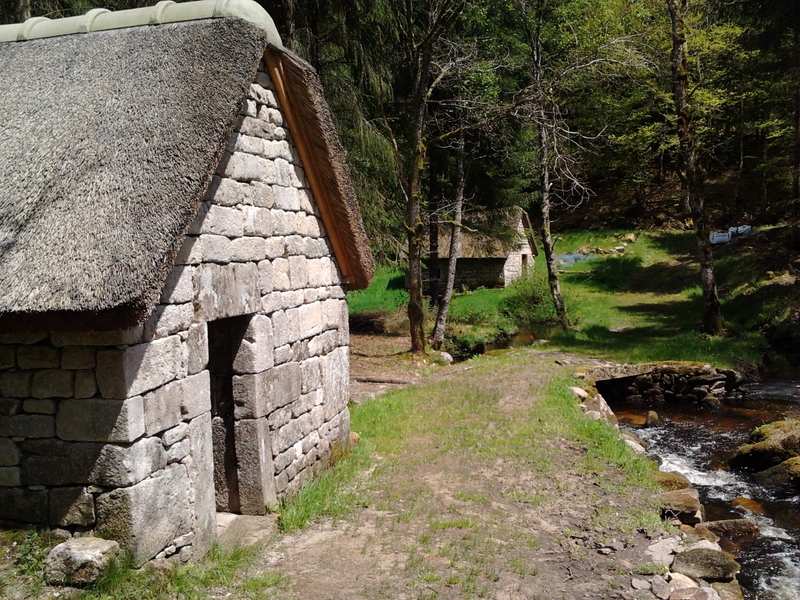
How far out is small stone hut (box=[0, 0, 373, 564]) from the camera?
4.49 m

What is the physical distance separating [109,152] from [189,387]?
5.87ft

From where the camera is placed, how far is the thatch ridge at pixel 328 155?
6867 mm

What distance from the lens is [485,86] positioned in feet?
55.6

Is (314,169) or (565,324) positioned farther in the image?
(565,324)

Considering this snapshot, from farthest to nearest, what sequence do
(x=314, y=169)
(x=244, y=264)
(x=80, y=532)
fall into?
1. (x=314, y=169)
2. (x=244, y=264)
3. (x=80, y=532)

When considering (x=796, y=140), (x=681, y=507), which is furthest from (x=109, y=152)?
(x=796, y=140)

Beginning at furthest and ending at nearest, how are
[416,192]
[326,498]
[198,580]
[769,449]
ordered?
[416,192]
[769,449]
[326,498]
[198,580]

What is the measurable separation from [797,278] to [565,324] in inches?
260

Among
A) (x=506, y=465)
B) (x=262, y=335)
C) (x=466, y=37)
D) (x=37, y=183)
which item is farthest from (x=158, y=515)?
(x=466, y=37)

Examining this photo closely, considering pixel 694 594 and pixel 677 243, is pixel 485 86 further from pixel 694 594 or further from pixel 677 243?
pixel 677 243

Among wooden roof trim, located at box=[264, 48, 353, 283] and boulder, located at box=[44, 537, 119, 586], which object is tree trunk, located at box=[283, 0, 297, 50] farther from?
boulder, located at box=[44, 537, 119, 586]

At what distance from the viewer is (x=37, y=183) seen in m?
4.79

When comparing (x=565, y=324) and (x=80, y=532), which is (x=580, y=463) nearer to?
(x=80, y=532)

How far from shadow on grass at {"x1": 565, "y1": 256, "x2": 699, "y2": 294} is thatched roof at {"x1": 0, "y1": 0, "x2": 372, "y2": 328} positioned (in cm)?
2257
